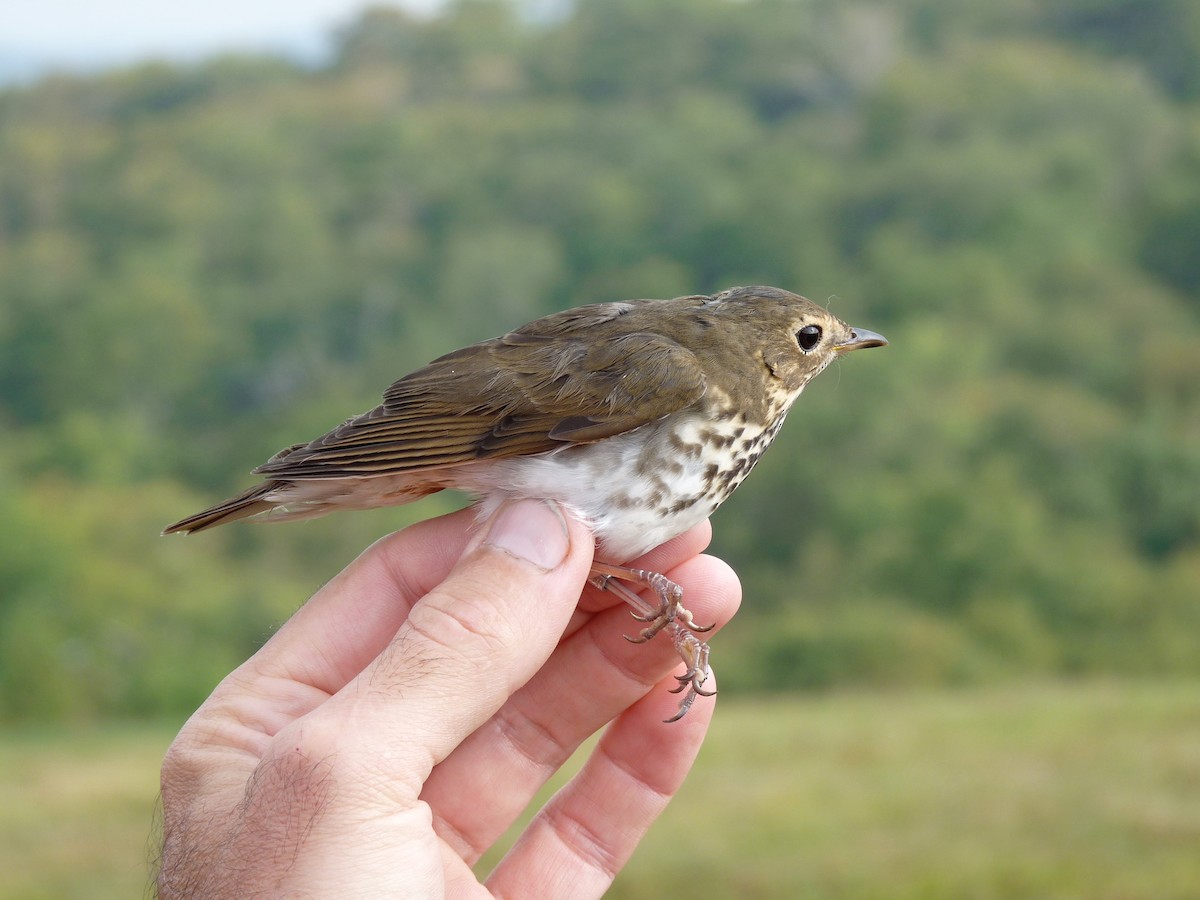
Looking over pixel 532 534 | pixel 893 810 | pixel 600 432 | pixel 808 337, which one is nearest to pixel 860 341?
pixel 808 337

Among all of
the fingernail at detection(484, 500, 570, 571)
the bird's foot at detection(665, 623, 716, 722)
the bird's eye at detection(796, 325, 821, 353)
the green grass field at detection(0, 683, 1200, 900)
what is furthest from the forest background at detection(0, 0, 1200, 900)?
the fingernail at detection(484, 500, 570, 571)

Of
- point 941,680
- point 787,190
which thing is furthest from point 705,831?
point 787,190

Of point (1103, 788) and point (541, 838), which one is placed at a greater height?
point (1103, 788)

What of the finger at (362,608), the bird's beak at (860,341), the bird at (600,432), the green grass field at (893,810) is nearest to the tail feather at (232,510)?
the bird at (600,432)

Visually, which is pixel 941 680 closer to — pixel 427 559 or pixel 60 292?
pixel 427 559

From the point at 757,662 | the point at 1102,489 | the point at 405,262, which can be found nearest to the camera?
the point at 757,662

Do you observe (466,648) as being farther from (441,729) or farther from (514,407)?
(514,407)

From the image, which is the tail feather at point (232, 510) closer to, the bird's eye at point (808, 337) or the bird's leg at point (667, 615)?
the bird's leg at point (667, 615)

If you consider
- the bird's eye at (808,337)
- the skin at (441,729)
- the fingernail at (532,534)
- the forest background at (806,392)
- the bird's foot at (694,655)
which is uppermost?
the forest background at (806,392)
